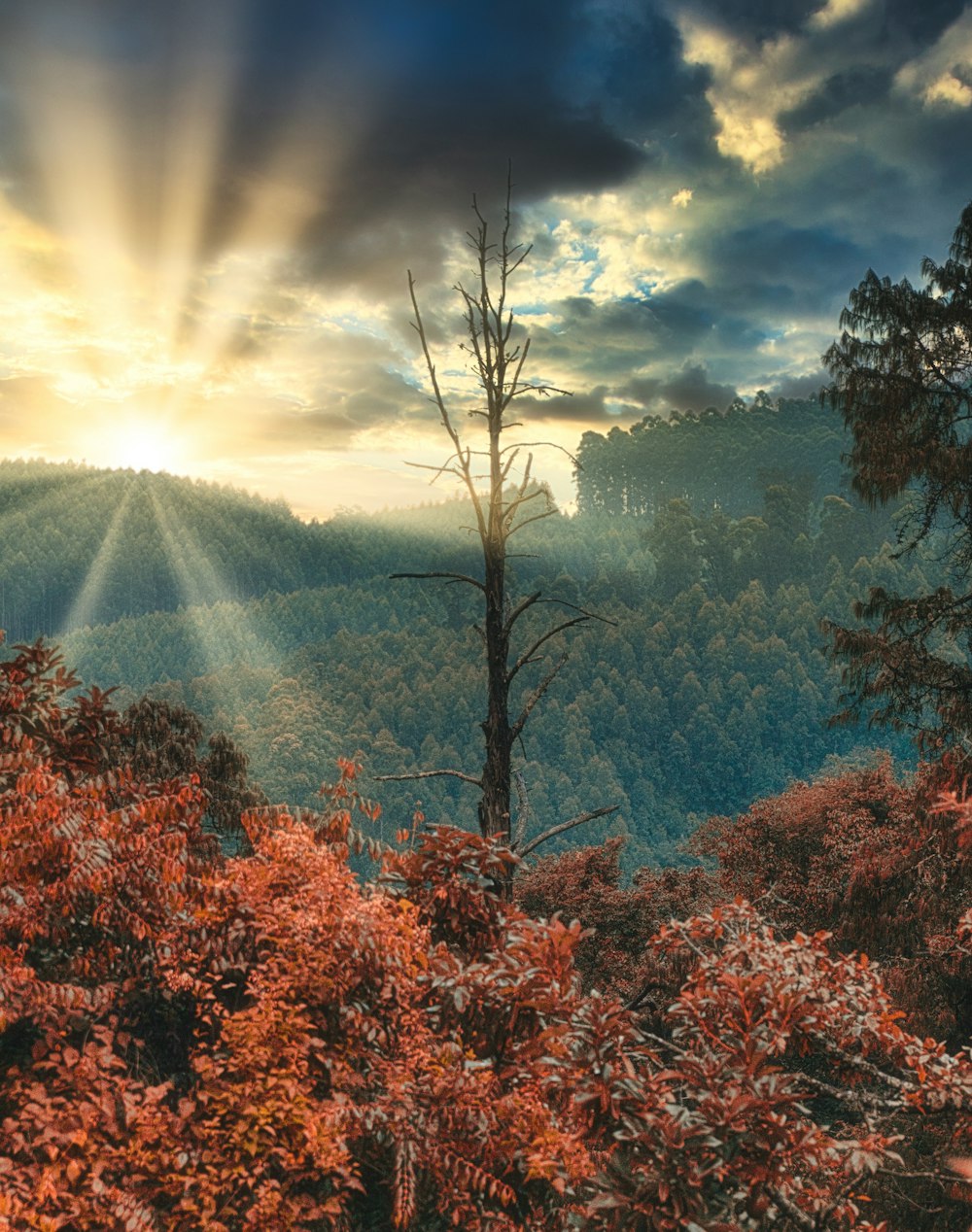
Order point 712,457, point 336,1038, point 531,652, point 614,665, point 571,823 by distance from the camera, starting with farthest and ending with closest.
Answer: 1. point 712,457
2. point 614,665
3. point 531,652
4. point 571,823
5. point 336,1038

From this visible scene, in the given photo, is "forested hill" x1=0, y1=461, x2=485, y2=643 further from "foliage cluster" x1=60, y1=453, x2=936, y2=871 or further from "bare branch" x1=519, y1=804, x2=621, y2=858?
"bare branch" x1=519, y1=804, x2=621, y2=858

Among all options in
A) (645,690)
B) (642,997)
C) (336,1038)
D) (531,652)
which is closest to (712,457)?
(645,690)

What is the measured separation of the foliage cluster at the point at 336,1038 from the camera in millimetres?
3297

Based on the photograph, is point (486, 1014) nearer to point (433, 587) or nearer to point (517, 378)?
point (517, 378)

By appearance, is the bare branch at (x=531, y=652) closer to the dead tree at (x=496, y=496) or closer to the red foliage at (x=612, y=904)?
the dead tree at (x=496, y=496)

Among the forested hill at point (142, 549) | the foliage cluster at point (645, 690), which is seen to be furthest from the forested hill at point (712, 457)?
the forested hill at point (142, 549)

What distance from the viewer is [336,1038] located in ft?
13.2

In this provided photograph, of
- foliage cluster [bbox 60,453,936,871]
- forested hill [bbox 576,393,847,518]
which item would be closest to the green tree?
foliage cluster [bbox 60,453,936,871]

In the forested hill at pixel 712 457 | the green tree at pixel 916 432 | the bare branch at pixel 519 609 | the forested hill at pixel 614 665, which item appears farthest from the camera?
the forested hill at pixel 712 457

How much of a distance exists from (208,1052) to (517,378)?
5272mm

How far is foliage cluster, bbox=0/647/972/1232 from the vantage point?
3.30 metres

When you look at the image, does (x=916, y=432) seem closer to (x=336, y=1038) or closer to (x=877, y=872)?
(x=877, y=872)

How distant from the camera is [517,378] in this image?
680 centimetres

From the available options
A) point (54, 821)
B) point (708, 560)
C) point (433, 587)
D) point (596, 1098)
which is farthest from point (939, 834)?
point (433, 587)
